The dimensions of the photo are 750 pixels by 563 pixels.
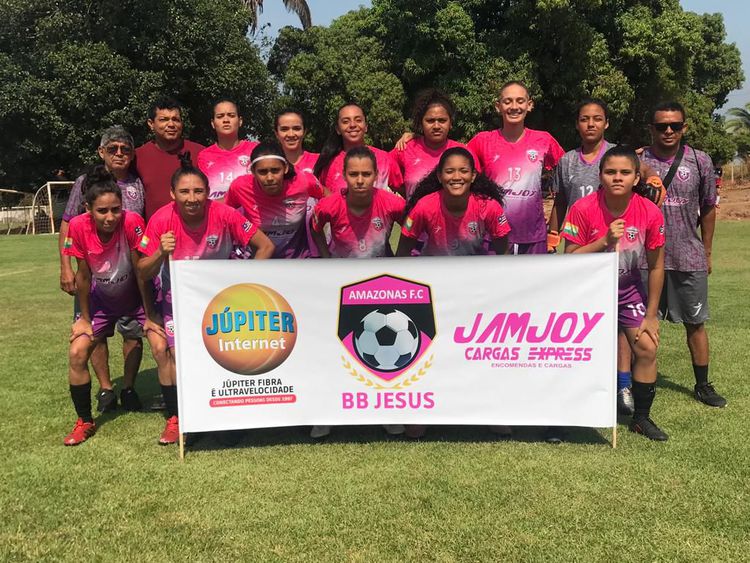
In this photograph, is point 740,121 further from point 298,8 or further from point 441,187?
point 441,187

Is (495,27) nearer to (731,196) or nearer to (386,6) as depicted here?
(386,6)

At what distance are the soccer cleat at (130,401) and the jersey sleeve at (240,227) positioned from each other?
181 centimetres

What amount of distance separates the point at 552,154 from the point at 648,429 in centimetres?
226

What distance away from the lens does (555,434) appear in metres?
4.23

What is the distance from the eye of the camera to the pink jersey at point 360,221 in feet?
14.9

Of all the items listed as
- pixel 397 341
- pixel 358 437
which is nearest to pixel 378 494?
pixel 358 437

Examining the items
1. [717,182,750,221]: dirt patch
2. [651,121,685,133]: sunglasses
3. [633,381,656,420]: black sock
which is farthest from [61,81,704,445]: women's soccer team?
[717,182,750,221]: dirt patch

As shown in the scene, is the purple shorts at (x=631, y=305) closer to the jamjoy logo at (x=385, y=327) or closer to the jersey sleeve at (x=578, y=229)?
the jersey sleeve at (x=578, y=229)

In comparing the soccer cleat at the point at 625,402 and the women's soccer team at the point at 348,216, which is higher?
the women's soccer team at the point at 348,216

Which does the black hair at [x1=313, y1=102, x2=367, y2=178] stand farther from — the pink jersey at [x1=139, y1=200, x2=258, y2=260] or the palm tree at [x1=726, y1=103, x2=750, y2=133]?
the palm tree at [x1=726, y1=103, x2=750, y2=133]

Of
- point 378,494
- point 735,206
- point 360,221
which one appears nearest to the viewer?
point 378,494

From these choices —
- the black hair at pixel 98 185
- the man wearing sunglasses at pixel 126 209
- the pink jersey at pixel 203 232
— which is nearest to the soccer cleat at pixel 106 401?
the man wearing sunglasses at pixel 126 209

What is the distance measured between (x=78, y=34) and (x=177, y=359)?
992 inches

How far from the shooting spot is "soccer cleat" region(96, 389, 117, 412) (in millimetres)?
5121
